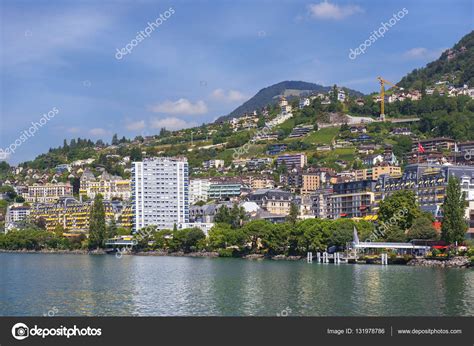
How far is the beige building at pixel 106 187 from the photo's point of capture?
146m

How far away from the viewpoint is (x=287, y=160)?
477 ft

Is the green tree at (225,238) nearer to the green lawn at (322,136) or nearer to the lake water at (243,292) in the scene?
the lake water at (243,292)

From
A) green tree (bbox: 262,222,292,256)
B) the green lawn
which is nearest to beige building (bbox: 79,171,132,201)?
the green lawn

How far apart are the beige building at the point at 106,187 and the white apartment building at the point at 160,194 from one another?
31521 millimetres

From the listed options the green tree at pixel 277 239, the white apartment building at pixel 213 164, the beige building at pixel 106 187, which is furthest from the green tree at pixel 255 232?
the white apartment building at pixel 213 164

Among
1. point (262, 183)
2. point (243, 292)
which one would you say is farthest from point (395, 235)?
point (262, 183)

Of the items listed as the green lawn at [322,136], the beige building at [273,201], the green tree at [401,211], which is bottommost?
the green tree at [401,211]

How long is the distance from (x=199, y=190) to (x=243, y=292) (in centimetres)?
9860

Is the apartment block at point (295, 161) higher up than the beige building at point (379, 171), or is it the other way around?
the apartment block at point (295, 161)

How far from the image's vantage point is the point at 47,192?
15625 centimetres

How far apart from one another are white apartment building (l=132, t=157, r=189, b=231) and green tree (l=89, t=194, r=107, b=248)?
12.8 metres

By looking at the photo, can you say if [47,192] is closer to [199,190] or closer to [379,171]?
[199,190]

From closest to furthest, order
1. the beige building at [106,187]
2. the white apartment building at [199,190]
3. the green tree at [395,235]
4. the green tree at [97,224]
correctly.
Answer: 1. the green tree at [395,235]
2. the green tree at [97,224]
3. the white apartment building at [199,190]
4. the beige building at [106,187]
